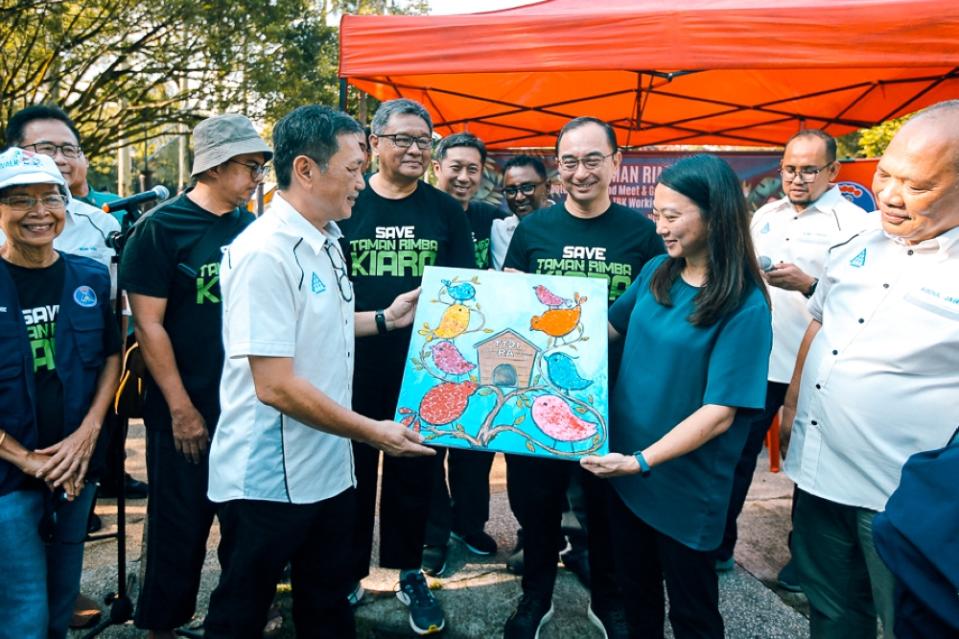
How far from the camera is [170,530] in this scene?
2.46 meters

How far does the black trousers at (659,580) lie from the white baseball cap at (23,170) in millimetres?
2320

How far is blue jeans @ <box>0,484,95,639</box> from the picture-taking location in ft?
6.61

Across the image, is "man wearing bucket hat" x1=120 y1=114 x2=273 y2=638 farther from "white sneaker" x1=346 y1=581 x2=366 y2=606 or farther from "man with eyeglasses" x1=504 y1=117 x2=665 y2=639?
"man with eyeglasses" x1=504 y1=117 x2=665 y2=639

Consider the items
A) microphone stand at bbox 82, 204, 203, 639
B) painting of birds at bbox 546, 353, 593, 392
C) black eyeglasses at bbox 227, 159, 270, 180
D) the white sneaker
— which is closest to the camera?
painting of birds at bbox 546, 353, 593, 392

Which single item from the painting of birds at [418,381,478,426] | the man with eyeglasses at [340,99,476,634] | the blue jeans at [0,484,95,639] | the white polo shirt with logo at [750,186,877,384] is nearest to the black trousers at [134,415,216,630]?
the blue jeans at [0,484,95,639]

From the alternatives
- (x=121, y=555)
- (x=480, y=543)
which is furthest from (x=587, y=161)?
(x=121, y=555)

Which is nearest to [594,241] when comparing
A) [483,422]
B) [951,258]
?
[483,422]

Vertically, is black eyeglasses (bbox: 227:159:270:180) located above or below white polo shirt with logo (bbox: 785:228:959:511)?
above

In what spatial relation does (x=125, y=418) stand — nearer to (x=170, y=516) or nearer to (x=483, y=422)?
(x=170, y=516)

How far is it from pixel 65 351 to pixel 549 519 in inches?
78.5

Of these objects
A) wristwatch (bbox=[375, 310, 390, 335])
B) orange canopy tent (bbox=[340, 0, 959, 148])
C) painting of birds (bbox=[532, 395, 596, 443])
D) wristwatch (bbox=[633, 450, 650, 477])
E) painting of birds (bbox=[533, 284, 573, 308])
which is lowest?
wristwatch (bbox=[633, 450, 650, 477])

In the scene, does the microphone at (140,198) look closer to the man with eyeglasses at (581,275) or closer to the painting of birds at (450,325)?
the painting of birds at (450,325)

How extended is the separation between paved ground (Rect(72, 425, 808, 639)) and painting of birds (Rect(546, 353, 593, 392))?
1.37 metres

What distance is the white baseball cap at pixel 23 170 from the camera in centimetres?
209
